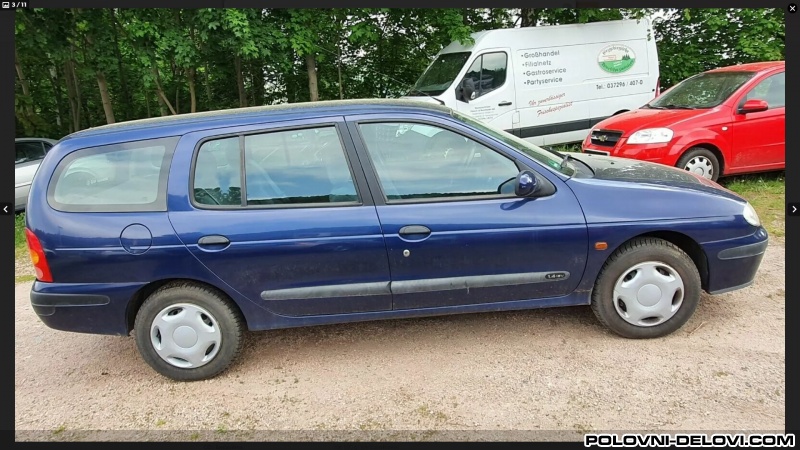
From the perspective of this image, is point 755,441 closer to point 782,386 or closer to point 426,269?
point 782,386

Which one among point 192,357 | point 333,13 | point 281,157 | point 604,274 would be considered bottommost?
point 192,357

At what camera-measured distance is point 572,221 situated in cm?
308

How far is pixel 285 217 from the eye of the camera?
9.80 feet

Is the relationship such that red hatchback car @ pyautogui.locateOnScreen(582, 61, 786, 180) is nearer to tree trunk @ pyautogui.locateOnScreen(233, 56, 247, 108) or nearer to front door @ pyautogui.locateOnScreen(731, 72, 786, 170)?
front door @ pyautogui.locateOnScreen(731, 72, 786, 170)

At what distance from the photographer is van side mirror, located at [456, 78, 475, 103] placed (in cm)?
870

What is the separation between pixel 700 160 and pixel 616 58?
13.0ft

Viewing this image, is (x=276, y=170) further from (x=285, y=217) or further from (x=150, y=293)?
(x=150, y=293)

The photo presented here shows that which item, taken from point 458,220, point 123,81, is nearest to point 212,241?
point 458,220

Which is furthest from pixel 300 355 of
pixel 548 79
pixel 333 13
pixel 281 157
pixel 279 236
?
pixel 333 13

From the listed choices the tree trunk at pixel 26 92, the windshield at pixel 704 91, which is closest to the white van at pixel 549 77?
the windshield at pixel 704 91

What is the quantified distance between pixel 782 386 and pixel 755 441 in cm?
52

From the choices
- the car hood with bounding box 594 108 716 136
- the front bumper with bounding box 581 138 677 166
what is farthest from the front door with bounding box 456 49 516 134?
the front bumper with bounding box 581 138 677 166

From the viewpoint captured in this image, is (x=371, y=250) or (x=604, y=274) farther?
(x=604, y=274)

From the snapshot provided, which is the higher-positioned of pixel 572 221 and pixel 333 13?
pixel 333 13
